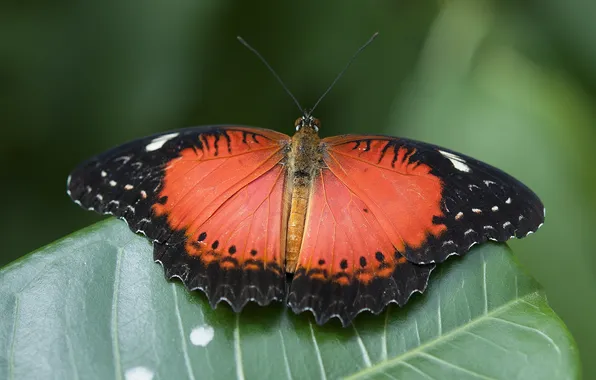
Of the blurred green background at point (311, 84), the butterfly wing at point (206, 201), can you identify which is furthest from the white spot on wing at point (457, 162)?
the blurred green background at point (311, 84)

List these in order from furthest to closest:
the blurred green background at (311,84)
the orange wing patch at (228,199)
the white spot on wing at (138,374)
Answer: the blurred green background at (311,84) < the orange wing patch at (228,199) < the white spot on wing at (138,374)

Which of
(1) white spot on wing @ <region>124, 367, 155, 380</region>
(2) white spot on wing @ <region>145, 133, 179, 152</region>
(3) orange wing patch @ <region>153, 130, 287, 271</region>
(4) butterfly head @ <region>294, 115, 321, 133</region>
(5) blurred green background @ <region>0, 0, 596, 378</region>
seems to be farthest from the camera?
(5) blurred green background @ <region>0, 0, 596, 378</region>

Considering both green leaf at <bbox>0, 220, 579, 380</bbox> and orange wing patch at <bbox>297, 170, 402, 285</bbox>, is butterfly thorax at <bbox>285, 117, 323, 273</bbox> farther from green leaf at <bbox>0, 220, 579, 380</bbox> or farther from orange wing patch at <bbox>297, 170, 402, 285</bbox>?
green leaf at <bbox>0, 220, 579, 380</bbox>

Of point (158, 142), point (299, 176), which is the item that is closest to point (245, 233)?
point (299, 176)

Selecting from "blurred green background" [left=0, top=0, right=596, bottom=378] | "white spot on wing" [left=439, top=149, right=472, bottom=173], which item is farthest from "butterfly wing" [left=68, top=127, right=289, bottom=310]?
"blurred green background" [left=0, top=0, right=596, bottom=378]

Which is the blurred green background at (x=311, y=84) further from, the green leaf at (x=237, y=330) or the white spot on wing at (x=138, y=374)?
the white spot on wing at (x=138, y=374)

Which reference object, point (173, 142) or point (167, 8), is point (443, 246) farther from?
point (167, 8)

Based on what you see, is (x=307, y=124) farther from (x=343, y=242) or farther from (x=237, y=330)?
(x=237, y=330)
